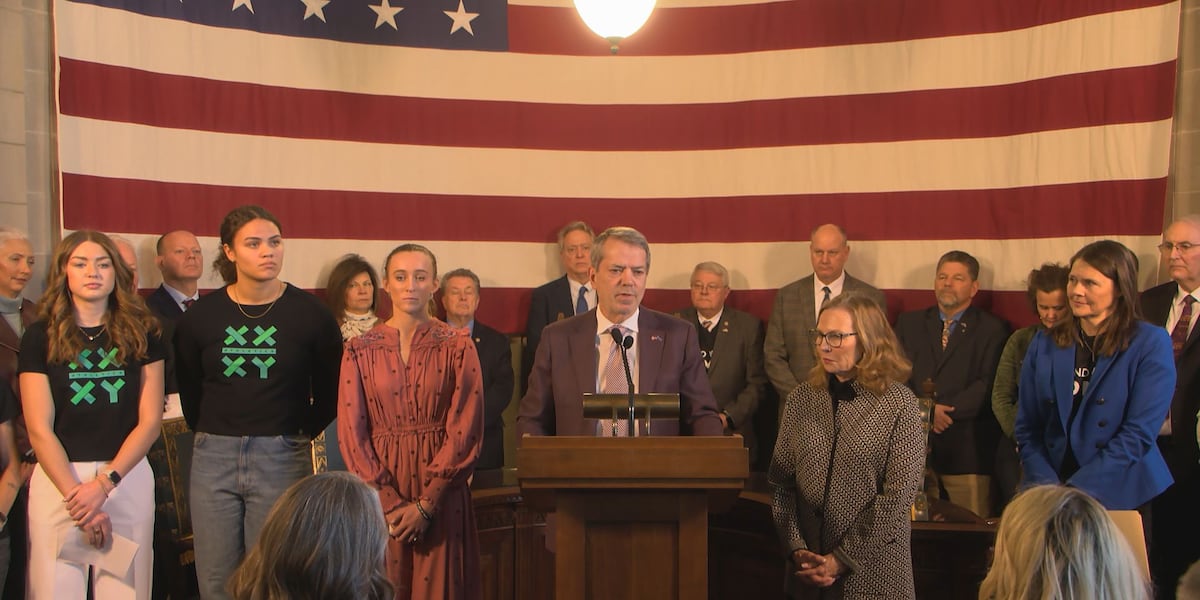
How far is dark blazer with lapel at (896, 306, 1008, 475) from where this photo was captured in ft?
16.0

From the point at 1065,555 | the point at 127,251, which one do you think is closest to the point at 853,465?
the point at 1065,555

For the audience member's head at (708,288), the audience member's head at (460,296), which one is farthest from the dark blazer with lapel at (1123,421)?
the audience member's head at (460,296)

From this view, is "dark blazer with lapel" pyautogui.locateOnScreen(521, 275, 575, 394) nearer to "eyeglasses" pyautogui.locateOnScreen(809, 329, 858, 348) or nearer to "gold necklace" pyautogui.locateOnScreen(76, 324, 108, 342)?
"gold necklace" pyautogui.locateOnScreen(76, 324, 108, 342)

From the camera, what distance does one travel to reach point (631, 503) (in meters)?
2.37

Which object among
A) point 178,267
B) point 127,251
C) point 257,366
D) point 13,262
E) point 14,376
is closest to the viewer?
point 257,366

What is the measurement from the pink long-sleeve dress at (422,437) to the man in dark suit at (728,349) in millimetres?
2328

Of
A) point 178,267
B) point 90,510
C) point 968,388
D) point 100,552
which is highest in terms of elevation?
point 178,267

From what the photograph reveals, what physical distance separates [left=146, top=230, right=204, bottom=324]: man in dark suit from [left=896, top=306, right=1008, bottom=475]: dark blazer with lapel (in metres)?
3.40

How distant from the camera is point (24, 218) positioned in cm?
447

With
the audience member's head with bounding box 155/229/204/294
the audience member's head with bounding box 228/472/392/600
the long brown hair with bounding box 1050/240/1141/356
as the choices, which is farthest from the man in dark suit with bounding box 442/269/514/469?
the audience member's head with bounding box 228/472/392/600

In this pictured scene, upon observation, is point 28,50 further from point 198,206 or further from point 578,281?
point 578,281

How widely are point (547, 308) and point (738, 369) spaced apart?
1.05 m

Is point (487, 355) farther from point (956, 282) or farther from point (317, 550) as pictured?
point (317, 550)

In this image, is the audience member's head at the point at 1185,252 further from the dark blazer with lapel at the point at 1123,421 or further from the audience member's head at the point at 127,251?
the audience member's head at the point at 127,251
